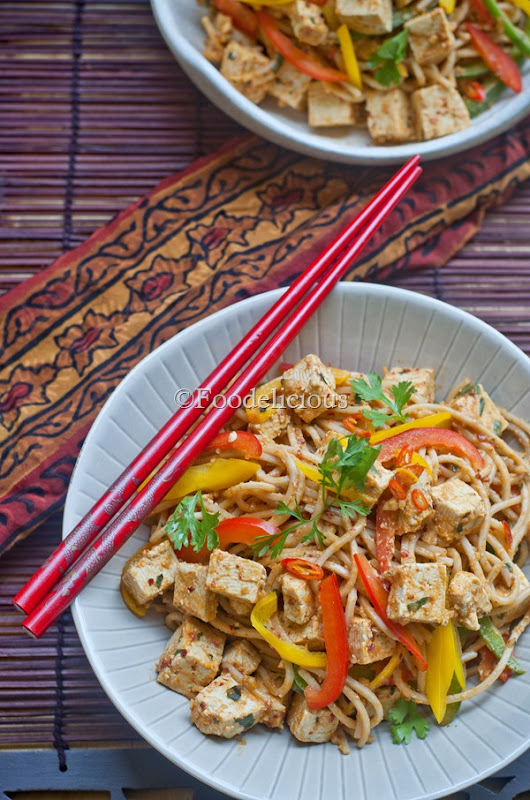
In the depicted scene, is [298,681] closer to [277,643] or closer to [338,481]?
[277,643]

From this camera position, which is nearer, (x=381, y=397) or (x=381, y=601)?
(x=381, y=601)

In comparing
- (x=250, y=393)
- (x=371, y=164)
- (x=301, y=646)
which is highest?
(x=371, y=164)

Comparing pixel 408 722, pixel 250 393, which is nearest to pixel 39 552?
pixel 250 393

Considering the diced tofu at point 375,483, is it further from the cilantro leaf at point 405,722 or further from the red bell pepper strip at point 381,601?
the cilantro leaf at point 405,722

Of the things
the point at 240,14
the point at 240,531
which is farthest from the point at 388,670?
the point at 240,14

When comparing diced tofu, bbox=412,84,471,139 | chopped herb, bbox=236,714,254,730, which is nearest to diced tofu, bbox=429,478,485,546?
chopped herb, bbox=236,714,254,730

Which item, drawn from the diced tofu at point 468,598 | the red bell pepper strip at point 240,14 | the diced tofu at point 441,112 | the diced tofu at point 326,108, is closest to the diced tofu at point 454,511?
the diced tofu at point 468,598

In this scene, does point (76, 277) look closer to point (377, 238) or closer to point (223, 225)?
point (223, 225)

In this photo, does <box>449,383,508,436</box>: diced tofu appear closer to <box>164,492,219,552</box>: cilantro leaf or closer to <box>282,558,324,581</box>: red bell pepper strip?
<box>282,558,324,581</box>: red bell pepper strip
